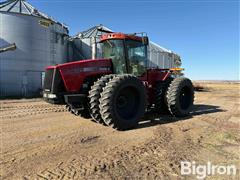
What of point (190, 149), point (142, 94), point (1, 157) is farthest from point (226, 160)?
point (1, 157)

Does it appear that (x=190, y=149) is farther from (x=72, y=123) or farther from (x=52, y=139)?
(x=72, y=123)

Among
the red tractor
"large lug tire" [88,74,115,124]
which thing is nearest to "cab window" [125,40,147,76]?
the red tractor

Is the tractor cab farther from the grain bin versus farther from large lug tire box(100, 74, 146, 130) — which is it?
the grain bin

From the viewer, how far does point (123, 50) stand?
8.14 meters

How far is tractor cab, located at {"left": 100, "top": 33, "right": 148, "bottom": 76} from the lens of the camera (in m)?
8.15

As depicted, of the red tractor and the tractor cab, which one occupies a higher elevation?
the tractor cab

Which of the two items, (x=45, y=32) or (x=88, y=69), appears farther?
(x=45, y=32)

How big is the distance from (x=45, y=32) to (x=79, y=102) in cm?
1463

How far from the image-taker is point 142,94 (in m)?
7.65

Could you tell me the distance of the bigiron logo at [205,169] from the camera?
420cm

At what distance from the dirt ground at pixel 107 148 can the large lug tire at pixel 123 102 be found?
33cm

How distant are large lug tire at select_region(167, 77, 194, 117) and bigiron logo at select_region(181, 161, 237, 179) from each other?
14.4 ft

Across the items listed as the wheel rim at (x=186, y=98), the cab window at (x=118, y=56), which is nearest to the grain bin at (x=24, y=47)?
the cab window at (x=118, y=56)

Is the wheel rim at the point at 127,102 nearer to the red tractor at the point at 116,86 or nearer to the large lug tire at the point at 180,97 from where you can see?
the red tractor at the point at 116,86
